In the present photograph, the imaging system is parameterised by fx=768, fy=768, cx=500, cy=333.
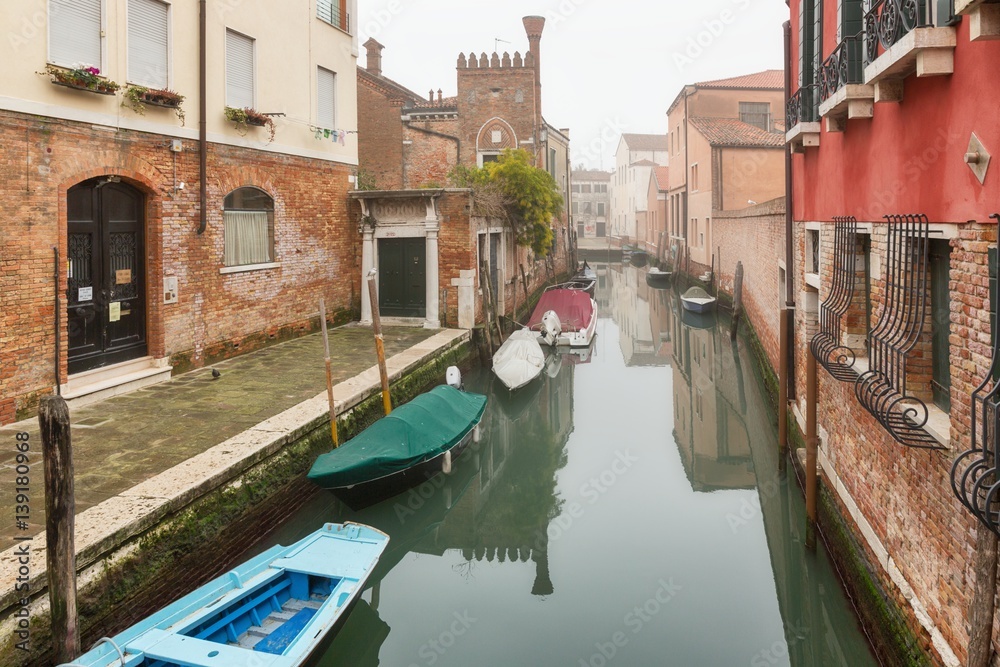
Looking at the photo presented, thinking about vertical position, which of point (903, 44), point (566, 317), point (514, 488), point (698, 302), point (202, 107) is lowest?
point (514, 488)

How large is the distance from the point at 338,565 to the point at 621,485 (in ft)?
12.5

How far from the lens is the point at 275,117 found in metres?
10.3

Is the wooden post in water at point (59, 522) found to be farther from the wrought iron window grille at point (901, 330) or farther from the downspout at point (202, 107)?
the downspout at point (202, 107)

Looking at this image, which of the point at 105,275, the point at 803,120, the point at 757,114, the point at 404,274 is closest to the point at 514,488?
the point at 803,120

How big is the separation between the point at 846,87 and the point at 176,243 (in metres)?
6.82

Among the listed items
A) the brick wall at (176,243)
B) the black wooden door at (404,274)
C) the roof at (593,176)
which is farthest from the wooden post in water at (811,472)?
the roof at (593,176)

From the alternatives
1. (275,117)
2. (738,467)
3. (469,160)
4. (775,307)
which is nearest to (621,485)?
(738,467)

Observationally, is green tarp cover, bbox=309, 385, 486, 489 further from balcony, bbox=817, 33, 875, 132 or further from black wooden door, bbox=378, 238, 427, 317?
black wooden door, bbox=378, 238, 427, 317

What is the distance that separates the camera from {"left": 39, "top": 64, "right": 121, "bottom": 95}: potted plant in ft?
21.9

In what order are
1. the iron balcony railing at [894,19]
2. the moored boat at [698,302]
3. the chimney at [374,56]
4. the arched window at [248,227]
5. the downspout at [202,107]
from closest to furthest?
the iron balcony railing at [894,19], the downspout at [202,107], the arched window at [248,227], the moored boat at [698,302], the chimney at [374,56]

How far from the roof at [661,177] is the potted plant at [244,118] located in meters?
26.9

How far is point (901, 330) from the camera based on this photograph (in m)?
4.16

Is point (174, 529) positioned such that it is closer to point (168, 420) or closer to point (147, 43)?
point (168, 420)

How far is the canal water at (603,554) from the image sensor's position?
4.80 metres
